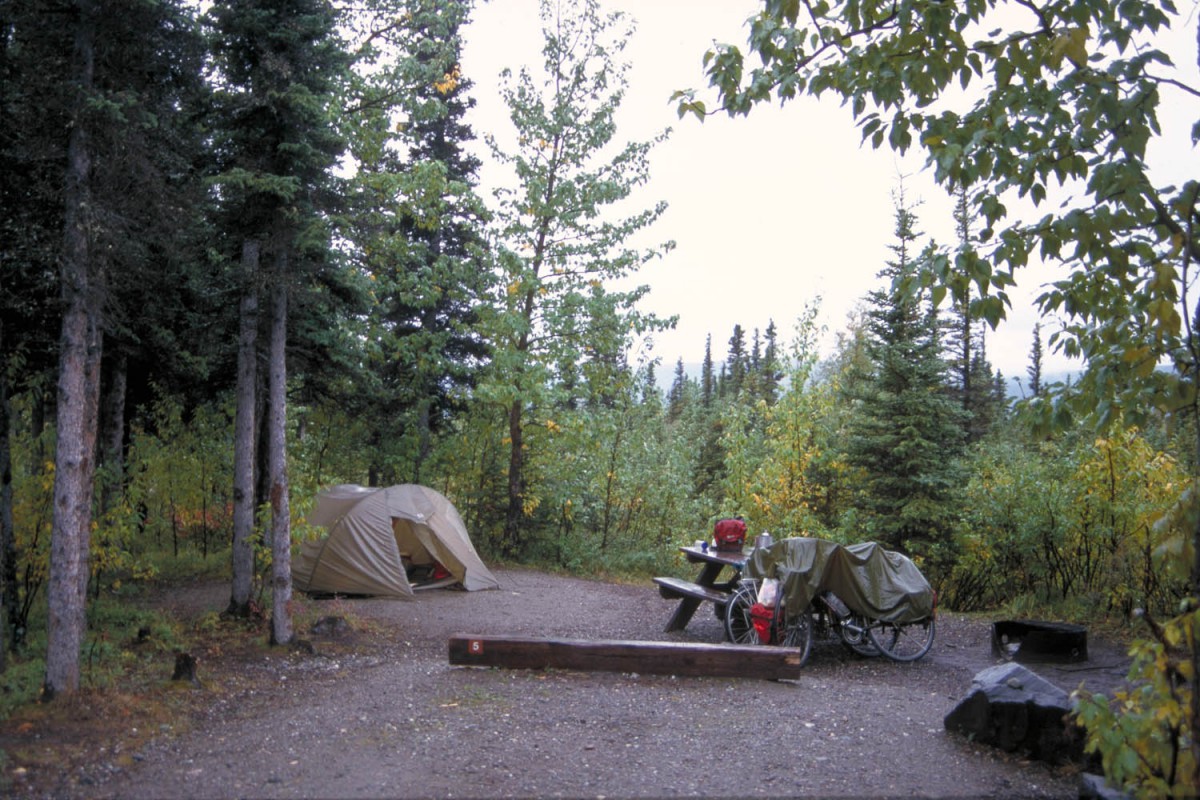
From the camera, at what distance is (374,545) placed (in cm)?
1329

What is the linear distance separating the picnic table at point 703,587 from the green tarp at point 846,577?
1020mm

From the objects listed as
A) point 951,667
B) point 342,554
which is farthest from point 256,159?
point 951,667

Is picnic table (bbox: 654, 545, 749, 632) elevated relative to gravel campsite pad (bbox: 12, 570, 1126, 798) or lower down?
elevated

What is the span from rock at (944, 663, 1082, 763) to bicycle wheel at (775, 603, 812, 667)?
2709 mm

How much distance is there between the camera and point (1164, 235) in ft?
12.4

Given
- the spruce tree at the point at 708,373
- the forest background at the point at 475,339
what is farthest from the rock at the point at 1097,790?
the spruce tree at the point at 708,373

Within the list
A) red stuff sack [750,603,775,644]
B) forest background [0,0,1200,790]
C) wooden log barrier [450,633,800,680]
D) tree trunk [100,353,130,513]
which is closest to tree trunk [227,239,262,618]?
forest background [0,0,1200,790]

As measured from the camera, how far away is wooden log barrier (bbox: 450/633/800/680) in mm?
7781

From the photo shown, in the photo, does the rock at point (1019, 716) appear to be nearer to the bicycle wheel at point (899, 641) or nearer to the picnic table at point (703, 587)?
the bicycle wheel at point (899, 641)

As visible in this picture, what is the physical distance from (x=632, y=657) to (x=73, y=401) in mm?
5150

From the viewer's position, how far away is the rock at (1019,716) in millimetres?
5438

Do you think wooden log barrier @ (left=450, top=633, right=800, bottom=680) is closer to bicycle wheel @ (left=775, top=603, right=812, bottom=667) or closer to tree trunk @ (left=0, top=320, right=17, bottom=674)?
bicycle wheel @ (left=775, top=603, right=812, bottom=667)

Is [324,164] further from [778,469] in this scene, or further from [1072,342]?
[778,469]

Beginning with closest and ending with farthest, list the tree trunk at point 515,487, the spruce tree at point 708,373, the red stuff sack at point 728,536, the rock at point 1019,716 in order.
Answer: the rock at point 1019,716 < the red stuff sack at point 728,536 < the tree trunk at point 515,487 < the spruce tree at point 708,373
